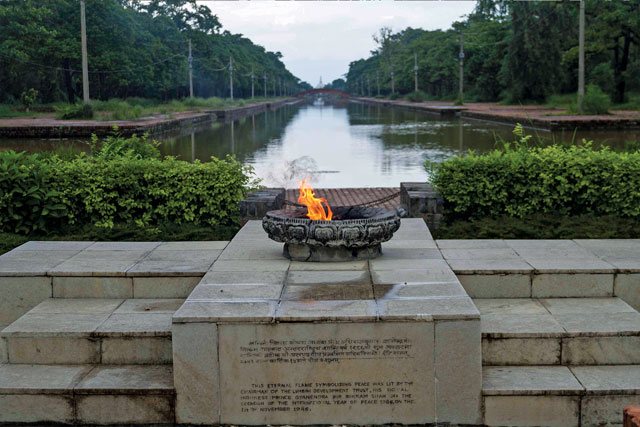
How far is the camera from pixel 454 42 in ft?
243

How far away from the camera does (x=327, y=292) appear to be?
4.86m

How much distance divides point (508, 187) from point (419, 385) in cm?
393

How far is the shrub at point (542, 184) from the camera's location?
Answer: 25.0 ft

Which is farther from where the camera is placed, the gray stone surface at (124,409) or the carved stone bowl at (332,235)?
the carved stone bowl at (332,235)

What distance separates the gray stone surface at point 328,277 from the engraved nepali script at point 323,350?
73 cm

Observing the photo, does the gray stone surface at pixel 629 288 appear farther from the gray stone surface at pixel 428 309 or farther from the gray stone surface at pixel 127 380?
the gray stone surface at pixel 127 380

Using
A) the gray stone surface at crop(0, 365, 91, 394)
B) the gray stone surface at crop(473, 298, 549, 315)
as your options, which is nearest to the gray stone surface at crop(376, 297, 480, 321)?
the gray stone surface at crop(473, 298, 549, 315)

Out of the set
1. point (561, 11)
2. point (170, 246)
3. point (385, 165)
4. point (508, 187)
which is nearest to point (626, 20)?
point (561, 11)

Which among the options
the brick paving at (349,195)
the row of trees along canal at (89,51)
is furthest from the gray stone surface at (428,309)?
the row of trees along canal at (89,51)

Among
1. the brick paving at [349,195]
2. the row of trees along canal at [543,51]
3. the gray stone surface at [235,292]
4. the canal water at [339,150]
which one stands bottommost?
the brick paving at [349,195]

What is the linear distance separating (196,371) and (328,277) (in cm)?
124

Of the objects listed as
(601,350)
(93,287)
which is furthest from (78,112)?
(601,350)

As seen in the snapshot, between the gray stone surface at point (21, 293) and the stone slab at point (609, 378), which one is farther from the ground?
the gray stone surface at point (21, 293)

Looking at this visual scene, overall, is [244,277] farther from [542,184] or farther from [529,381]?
[542,184]
